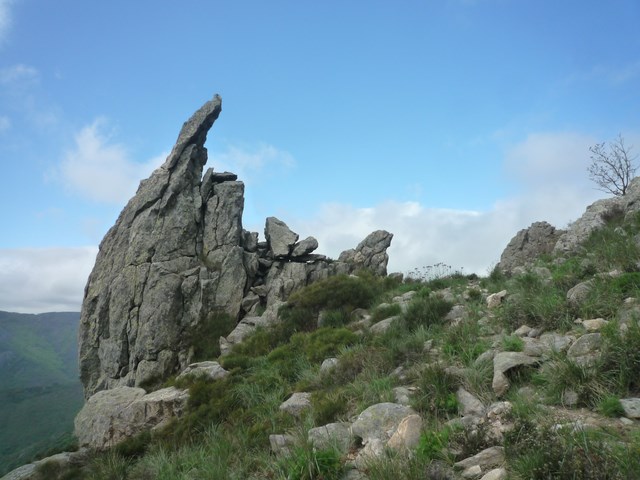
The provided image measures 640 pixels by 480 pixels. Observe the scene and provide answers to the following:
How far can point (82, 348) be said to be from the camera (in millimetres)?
30844

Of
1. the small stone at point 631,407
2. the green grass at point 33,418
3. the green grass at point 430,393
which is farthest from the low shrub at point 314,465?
the green grass at point 33,418

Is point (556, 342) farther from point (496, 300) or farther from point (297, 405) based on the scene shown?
point (297, 405)

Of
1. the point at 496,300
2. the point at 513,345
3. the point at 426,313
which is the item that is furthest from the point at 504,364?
the point at 426,313

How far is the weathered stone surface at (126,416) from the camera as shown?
40.0 ft

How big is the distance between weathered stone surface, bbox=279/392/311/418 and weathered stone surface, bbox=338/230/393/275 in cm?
2712

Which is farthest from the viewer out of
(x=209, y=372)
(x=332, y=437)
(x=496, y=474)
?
(x=209, y=372)

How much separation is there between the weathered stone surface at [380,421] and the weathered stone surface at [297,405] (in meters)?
2.18

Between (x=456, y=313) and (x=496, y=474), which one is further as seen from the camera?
(x=456, y=313)

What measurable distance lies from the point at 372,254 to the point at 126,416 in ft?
93.8

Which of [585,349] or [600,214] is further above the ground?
[600,214]

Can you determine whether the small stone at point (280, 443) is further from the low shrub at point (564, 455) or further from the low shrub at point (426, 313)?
the low shrub at point (426, 313)

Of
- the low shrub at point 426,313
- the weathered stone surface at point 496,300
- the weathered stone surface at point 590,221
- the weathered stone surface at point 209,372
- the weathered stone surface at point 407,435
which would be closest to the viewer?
the weathered stone surface at point 407,435

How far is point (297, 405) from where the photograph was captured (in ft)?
29.9

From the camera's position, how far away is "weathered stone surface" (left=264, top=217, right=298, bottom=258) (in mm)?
35438
